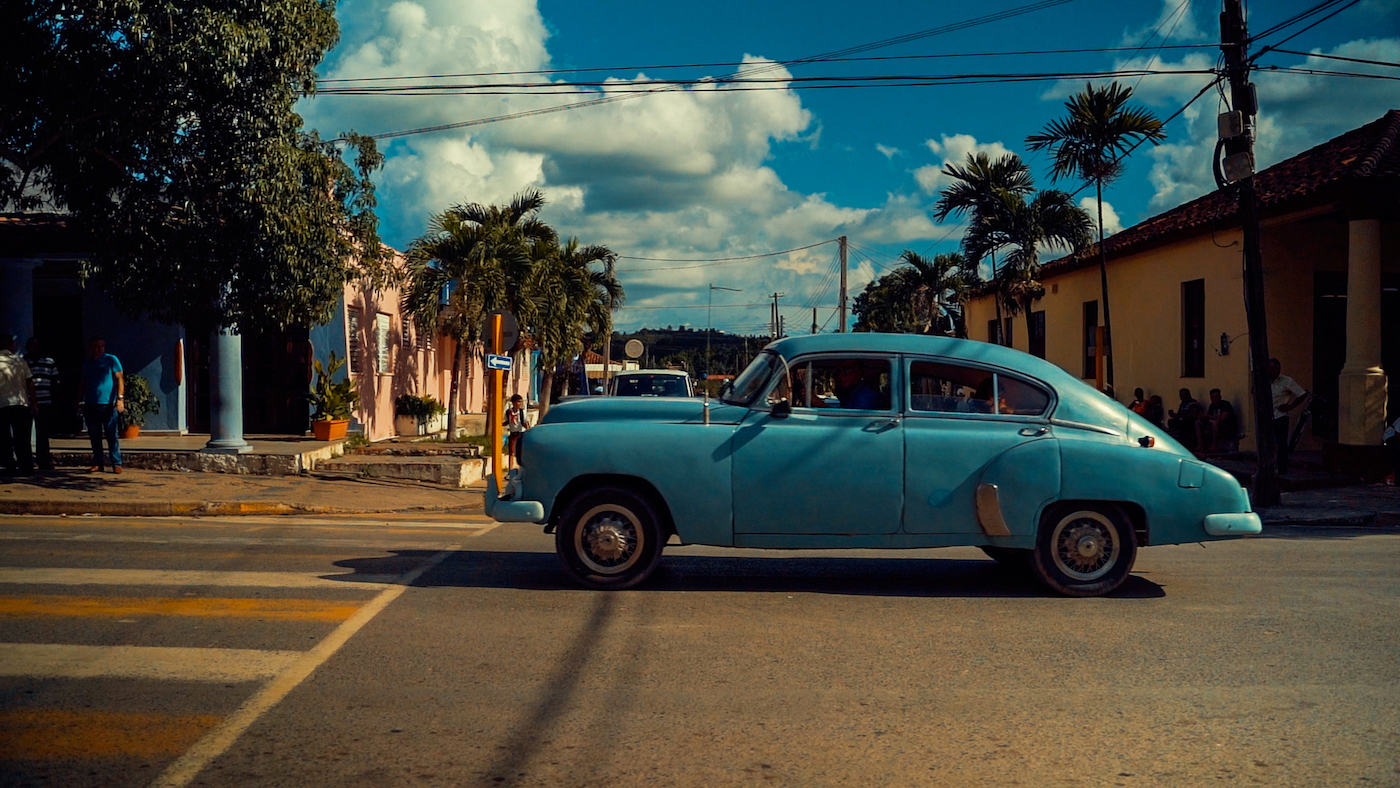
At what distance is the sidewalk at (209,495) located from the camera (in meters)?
12.5

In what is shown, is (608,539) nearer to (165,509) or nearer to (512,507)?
(512,507)

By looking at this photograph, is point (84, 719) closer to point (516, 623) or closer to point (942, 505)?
point (516, 623)

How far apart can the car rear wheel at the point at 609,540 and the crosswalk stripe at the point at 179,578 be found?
1434 mm

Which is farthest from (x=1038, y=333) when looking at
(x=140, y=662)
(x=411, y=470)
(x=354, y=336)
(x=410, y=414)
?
(x=140, y=662)

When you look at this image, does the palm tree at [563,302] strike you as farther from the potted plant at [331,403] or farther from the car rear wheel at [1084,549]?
the car rear wheel at [1084,549]

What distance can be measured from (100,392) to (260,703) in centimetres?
1085

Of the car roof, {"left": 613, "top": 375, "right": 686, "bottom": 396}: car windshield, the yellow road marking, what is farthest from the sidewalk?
the yellow road marking

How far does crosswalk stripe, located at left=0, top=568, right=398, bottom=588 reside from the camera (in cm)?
758

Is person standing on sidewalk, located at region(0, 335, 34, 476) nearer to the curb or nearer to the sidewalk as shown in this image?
the sidewalk

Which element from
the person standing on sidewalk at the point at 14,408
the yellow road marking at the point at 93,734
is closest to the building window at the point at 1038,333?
the person standing on sidewalk at the point at 14,408

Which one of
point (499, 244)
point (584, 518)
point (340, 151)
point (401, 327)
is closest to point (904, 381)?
point (584, 518)

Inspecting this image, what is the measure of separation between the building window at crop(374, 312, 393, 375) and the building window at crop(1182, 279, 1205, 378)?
16.2 metres

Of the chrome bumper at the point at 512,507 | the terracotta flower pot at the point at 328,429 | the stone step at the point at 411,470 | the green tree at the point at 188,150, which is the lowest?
the stone step at the point at 411,470

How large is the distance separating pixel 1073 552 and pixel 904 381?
162 cm
